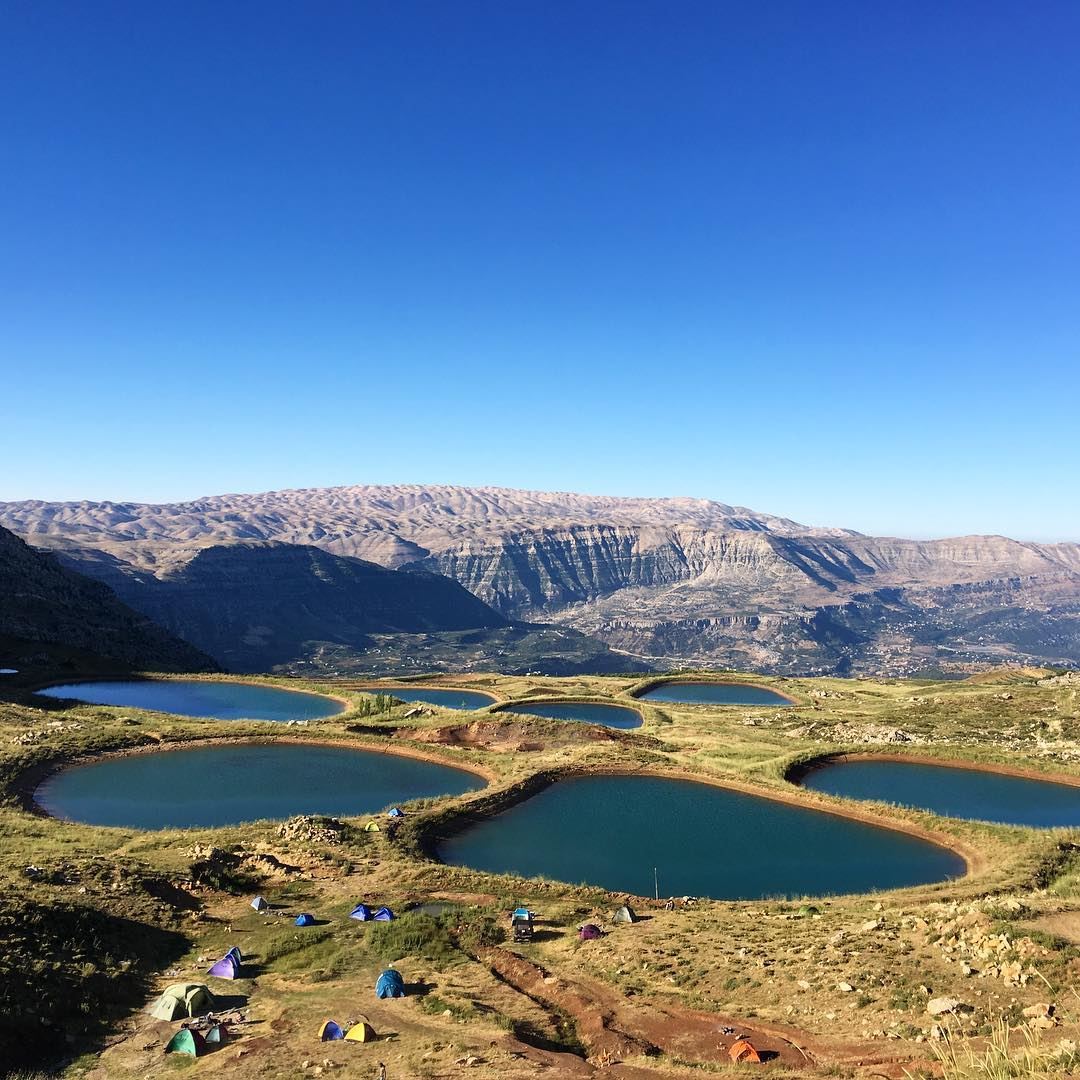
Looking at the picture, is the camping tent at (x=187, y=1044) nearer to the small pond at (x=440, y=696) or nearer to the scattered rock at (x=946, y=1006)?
the scattered rock at (x=946, y=1006)

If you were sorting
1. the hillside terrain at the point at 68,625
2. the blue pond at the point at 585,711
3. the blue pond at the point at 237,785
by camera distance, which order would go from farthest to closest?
the hillside terrain at the point at 68,625
the blue pond at the point at 585,711
the blue pond at the point at 237,785

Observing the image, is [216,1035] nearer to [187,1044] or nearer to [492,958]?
[187,1044]

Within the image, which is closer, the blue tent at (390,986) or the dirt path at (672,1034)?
the dirt path at (672,1034)

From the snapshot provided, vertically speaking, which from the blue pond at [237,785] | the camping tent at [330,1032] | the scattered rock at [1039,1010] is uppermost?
the scattered rock at [1039,1010]

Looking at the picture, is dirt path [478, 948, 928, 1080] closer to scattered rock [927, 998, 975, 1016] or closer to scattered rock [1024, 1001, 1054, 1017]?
scattered rock [927, 998, 975, 1016]

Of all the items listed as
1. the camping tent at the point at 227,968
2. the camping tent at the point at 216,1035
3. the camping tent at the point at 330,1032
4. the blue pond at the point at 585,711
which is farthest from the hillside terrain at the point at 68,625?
the camping tent at the point at 330,1032

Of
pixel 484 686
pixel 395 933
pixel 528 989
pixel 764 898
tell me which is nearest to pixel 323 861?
pixel 395 933

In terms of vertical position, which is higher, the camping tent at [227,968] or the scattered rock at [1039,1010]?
the scattered rock at [1039,1010]

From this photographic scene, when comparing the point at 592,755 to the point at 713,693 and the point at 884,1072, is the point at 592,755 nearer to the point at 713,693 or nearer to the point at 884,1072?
the point at 884,1072

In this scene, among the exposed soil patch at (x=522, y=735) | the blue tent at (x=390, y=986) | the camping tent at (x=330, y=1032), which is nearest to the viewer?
the camping tent at (x=330, y=1032)
